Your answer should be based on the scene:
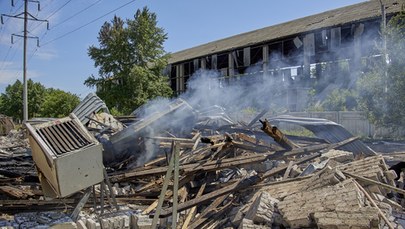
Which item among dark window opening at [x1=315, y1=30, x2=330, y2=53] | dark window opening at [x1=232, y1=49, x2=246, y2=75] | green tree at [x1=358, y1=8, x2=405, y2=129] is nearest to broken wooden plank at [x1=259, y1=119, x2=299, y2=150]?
green tree at [x1=358, y1=8, x2=405, y2=129]

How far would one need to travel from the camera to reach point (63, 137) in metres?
4.51

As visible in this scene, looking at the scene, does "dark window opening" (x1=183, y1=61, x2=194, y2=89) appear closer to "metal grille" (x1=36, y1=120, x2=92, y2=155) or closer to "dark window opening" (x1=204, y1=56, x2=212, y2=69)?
"dark window opening" (x1=204, y1=56, x2=212, y2=69)

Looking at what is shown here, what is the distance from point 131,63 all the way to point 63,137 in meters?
24.5

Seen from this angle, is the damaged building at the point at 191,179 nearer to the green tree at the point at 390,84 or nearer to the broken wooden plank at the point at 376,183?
the broken wooden plank at the point at 376,183

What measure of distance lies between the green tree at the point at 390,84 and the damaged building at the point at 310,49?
149 inches

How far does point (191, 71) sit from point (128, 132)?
25814 mm

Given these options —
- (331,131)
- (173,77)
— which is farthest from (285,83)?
(331,131)

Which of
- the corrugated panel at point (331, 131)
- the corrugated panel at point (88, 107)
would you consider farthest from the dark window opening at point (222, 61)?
the corrugated panel at point (331, 131)

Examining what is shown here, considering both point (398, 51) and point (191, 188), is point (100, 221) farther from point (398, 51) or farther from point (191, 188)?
point (398, 51)

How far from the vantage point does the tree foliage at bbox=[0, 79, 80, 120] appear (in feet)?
131

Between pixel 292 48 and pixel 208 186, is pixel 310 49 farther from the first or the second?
pixel 208 186

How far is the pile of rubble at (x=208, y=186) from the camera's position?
438 centimetres

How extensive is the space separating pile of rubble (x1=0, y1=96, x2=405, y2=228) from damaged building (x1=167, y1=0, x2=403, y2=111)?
13.5 m

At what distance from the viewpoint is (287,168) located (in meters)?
6.61
